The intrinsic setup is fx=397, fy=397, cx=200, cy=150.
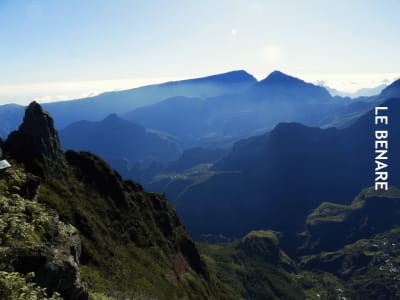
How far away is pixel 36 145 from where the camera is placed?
4616 inches

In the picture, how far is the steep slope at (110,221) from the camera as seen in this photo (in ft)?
354

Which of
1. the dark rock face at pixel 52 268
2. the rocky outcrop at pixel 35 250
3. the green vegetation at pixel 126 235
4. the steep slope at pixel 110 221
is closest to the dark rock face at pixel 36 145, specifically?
the steep slope at pixel 110 221

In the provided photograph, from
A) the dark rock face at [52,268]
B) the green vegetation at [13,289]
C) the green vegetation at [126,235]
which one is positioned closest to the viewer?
the green vegetation at [13,289]

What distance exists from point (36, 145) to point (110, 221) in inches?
1500

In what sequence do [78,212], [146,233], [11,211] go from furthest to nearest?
[146,233] < [78,212] < [11,211]

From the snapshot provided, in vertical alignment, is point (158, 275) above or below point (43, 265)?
below

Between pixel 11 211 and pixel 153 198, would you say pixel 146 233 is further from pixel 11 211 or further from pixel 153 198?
pixel 11 211

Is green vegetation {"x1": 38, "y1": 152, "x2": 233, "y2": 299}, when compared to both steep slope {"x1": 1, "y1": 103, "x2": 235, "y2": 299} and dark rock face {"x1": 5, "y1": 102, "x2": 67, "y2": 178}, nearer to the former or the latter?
steep slope {"x1": 1, "y1": 103, "x2": 235, "y2": 299}

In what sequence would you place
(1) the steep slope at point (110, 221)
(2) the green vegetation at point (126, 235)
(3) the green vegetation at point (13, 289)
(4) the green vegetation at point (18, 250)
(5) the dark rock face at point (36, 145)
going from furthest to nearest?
(5) the dark rock face at point (36, 145) < (2) the green vegetation at point (126, 235) < (1) the steep slope at point (110, 221) < (4) the green vegetation at point (18, 250) < (3) the green vegetation at point (13, 289)

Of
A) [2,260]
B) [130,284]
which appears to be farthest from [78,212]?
[2,260]

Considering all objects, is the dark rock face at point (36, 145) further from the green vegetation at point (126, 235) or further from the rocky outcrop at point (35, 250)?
the rocky outcrop at point (35, 250)

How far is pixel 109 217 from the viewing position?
140m

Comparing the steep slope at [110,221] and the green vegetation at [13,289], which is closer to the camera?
the green vegetation at [13,289]

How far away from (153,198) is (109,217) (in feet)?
160
